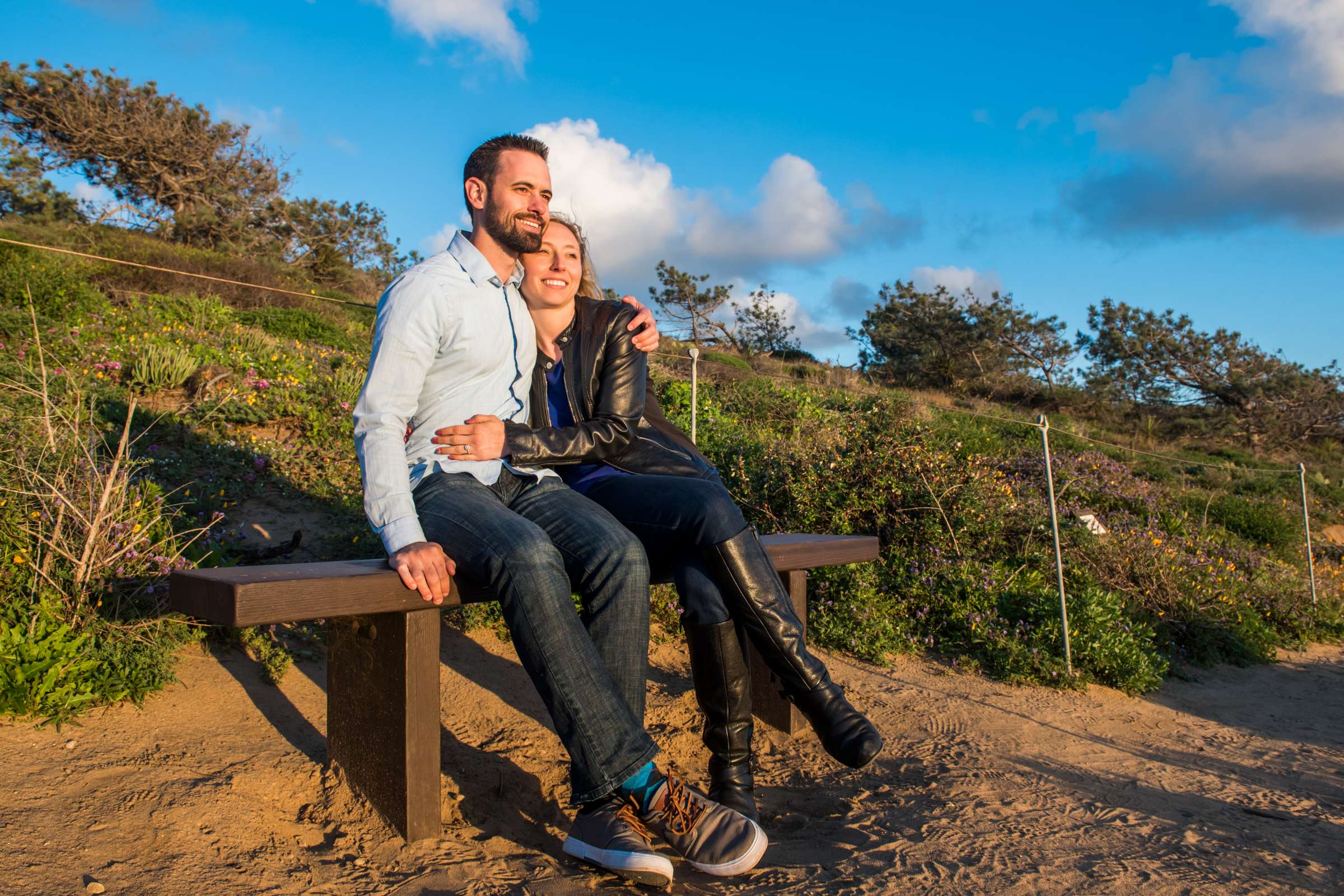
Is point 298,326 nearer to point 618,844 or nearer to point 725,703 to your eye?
point 725,703

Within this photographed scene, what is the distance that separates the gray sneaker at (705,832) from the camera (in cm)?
192

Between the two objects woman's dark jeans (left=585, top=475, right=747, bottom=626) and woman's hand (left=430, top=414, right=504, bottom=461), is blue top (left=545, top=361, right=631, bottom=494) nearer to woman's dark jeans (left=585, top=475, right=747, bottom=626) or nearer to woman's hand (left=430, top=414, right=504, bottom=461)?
woman's dark jeans (left=585, top=475, right=747, bottom=626)

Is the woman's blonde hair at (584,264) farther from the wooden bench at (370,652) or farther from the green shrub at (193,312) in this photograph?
the green shrub at (193,312)

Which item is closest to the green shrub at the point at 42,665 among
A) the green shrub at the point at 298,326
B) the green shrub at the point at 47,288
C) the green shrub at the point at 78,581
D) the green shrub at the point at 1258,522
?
the green shrub at the point at 78,581

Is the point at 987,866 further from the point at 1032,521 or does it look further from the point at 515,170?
the point at 1032,521

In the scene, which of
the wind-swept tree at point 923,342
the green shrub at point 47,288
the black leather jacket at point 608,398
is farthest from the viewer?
the wind-swept tree at point 923,342

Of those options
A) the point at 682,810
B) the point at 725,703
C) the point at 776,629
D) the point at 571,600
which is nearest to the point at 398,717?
the point at 571,600

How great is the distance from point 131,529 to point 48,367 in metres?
2.92

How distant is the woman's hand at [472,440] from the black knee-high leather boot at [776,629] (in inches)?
26.3

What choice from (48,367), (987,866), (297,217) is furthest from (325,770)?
(297,217)

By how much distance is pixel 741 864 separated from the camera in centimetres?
191

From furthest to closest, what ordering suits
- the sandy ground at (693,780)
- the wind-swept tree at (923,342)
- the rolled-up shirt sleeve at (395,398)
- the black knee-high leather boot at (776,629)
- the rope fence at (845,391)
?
the wind-swept tree at (923,342) → the rope fence at (845,391) → the black knee-high leather boot at (776,629) → the rolled-up shirt sleeve at (395,398) → the sandy ground at (693,780)

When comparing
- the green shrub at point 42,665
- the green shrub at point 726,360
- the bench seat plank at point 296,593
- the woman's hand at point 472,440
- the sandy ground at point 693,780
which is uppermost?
the green shrub at point 726,360

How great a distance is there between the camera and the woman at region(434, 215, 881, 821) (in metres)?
2.28
